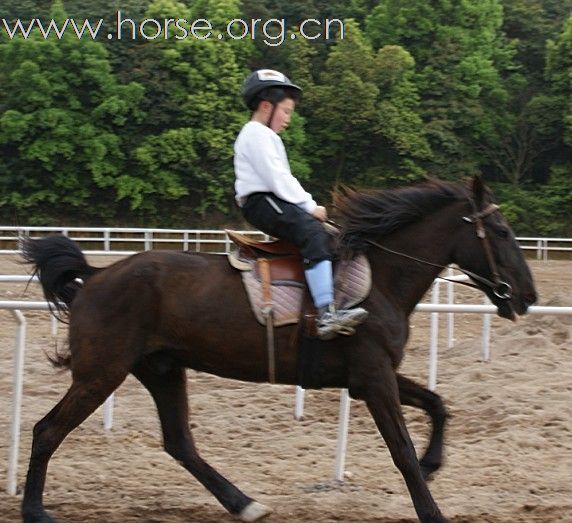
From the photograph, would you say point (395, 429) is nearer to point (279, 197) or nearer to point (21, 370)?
point (279, 197)

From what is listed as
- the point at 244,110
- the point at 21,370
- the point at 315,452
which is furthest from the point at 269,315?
the point at 244,110

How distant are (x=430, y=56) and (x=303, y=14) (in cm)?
745

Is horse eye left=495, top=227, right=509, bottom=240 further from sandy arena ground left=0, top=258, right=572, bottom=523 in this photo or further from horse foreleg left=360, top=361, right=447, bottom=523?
sandy arena ground left=0, top=258, right=572, bottom=523

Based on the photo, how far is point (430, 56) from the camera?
4247cm

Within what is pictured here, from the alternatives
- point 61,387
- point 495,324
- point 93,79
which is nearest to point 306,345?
point 61,387

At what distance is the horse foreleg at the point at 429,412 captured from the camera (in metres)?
5.69

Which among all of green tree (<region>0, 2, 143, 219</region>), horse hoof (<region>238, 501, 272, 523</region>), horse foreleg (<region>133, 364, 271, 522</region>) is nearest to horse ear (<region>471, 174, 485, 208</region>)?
horse foreleg (<region>133, 364, 271, 522</region>)

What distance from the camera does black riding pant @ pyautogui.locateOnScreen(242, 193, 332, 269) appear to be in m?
5.41

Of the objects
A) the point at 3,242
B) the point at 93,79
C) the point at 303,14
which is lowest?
the point at 3,242

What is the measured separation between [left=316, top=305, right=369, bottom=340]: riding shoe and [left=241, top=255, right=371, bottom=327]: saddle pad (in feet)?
0.31

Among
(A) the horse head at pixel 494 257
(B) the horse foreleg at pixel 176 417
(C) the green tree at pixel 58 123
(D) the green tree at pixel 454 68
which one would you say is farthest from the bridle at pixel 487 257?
(D) the green tree at pixel 454 68

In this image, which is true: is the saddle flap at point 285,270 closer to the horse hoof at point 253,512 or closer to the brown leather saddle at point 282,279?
the brown leather saddle at point 282,279

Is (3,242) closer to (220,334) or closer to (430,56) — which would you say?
(430,56)

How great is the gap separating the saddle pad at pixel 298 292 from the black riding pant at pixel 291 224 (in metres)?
0.15
